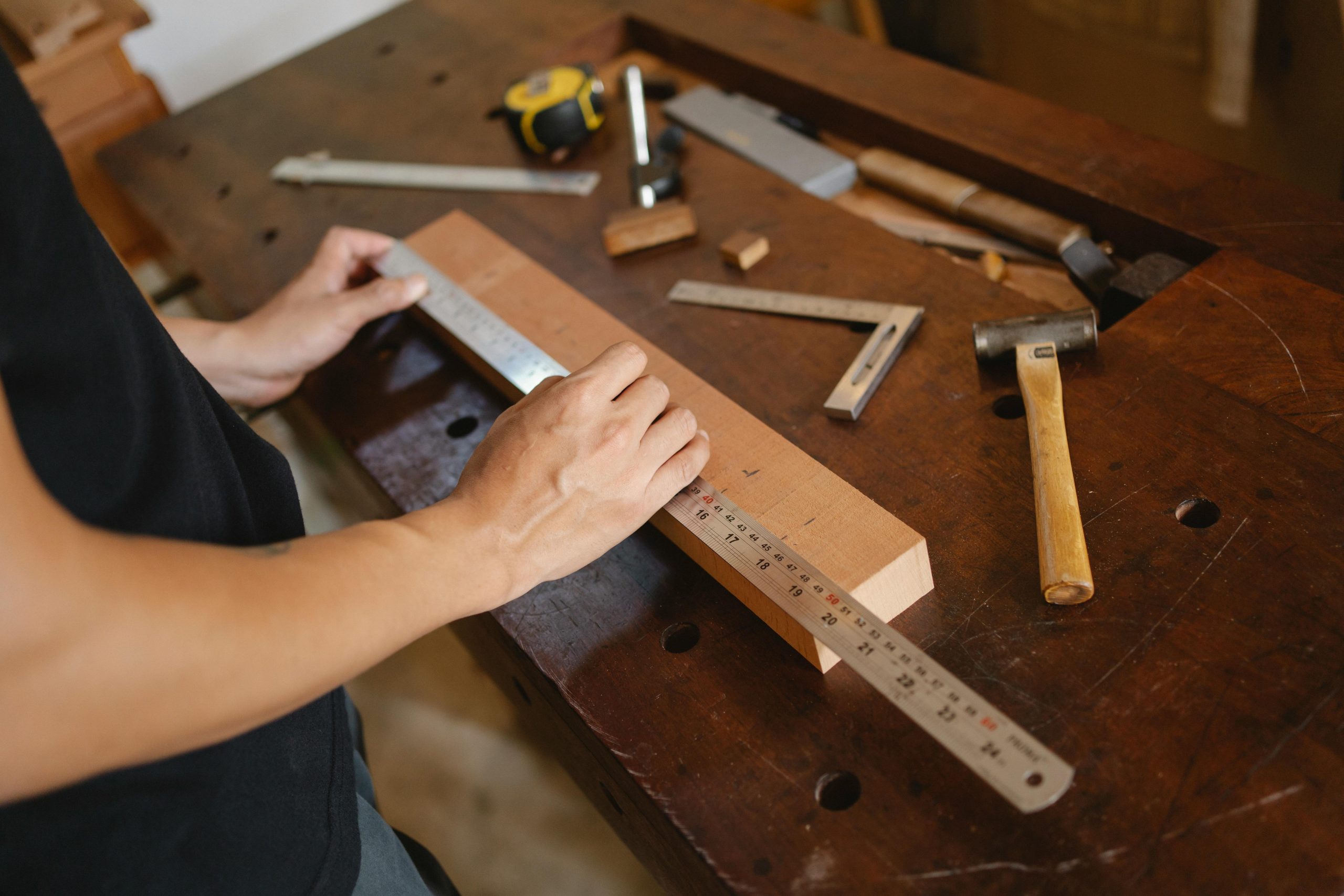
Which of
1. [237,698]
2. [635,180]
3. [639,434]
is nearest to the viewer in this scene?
[237,698]

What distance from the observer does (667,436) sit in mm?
1136

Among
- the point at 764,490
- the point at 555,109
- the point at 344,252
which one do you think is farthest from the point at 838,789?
the point at 555,109

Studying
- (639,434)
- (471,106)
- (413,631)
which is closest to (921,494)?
(639,434)

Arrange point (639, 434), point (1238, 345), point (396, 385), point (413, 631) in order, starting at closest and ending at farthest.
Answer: point (413, 631) < point (639, 434) < point (1238, 345) < point (396, 385)

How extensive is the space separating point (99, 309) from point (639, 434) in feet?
1.84

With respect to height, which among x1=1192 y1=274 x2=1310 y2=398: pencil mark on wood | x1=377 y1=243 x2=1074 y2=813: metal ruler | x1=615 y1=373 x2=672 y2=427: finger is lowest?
x1=1192 y1=274 x2=1310 y2=398: pencil mark on wood

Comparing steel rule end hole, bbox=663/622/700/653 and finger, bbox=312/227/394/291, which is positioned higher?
finger, bbox=312/227/394/291

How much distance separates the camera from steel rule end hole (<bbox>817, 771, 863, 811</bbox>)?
942 mm

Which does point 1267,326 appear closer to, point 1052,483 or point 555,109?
point 1052,483

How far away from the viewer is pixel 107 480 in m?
0.78

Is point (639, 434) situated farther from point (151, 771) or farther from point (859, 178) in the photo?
point (859, 178)

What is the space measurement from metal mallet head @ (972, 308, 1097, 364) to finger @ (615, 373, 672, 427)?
457mm

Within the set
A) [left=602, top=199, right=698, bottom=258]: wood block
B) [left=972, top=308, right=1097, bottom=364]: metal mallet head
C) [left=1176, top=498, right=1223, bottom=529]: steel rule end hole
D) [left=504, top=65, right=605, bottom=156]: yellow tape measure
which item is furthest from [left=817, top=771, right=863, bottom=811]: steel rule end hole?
[left=504, top=65, right=605, bottom=156]: yellow tape measure

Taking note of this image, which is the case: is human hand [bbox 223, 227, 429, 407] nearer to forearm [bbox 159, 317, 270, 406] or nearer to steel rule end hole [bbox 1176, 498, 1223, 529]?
forearm [bbox 159, 317, 270, 406]
